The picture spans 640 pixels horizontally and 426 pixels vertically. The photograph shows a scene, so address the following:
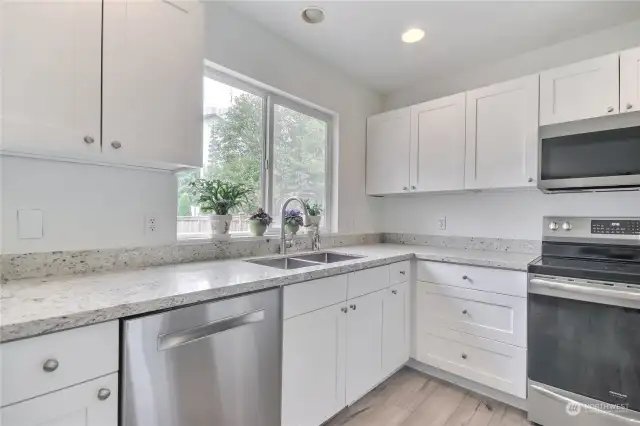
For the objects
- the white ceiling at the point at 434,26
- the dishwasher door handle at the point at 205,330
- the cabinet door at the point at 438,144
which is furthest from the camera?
the cabinet door at the point at 438,144

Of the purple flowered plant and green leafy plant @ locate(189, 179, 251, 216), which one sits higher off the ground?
green leafy plant @ locate(189, 179, 251, 216)

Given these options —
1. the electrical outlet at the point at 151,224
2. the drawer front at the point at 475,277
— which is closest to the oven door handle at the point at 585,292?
the drawer front at the point at 475,277

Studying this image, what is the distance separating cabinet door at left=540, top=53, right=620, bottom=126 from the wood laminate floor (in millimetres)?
1845

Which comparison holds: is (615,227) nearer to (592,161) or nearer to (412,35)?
(592,161)

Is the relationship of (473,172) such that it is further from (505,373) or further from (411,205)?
(505,373)

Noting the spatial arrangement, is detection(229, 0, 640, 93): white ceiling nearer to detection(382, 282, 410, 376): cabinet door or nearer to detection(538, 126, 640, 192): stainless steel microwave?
detection(538, 126, 640, 192): stainless steel microwave

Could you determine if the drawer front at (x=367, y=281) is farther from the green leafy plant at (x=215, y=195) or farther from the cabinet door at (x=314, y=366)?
the green leafy plant at (x=215, y=195)

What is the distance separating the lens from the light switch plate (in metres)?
1.23

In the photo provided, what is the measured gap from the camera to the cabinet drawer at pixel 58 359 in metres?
0.77

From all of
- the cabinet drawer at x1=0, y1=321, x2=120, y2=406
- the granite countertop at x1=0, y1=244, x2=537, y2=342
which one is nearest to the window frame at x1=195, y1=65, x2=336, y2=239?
the granite countertop at x1=0, y1=244, x2=537, y2=342

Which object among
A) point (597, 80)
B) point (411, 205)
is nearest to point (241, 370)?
point (411, 205)

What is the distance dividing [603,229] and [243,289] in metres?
2.30

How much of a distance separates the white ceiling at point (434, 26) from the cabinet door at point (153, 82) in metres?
0.69

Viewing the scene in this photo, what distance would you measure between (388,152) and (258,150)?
48.9 inches
